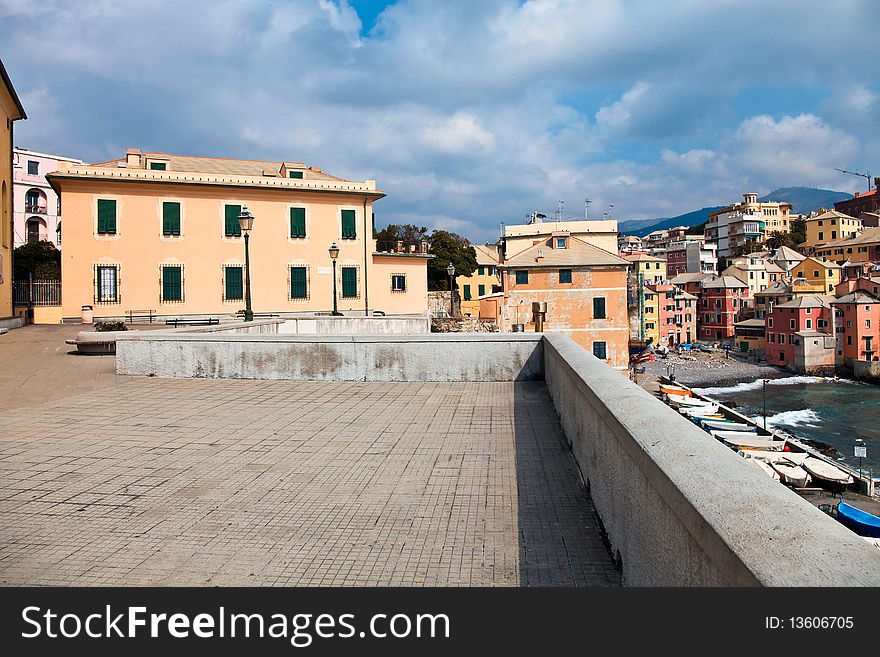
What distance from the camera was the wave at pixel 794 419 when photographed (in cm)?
5389

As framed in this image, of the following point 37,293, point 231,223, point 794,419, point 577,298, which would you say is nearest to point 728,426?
point 577,298

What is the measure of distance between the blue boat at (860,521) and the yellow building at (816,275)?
7756 centimetres

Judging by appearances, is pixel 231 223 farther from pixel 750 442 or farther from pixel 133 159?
pixel 750 442

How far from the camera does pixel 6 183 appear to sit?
2492cm

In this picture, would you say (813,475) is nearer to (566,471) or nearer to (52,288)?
(566,471)

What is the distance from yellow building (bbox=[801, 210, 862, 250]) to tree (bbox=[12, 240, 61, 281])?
128470mm

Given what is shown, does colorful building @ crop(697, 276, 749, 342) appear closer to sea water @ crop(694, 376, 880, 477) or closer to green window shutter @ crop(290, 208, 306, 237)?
sea water @ crop(694, 376, 880, 477)

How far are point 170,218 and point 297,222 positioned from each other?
670 cm

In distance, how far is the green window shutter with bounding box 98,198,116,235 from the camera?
31.6 metres

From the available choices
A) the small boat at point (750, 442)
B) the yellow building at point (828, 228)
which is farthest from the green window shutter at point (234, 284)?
the yellow building at point (828, 228)

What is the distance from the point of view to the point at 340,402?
28.3 feet

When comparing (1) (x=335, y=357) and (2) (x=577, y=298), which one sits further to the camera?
(2) (x=577, y=298)

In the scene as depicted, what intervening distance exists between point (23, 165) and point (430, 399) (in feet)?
268
